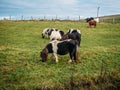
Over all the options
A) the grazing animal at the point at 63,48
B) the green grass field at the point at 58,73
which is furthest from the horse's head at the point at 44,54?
the green grass field at the point at 58,73

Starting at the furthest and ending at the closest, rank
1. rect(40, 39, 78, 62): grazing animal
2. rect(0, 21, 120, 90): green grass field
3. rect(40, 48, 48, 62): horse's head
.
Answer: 1. rect(40, 48, 48, 62): horse's head
2. rect(40, 39, 78, 62): grazing animal
3. rect(0, 21, 120, 90): green grass field

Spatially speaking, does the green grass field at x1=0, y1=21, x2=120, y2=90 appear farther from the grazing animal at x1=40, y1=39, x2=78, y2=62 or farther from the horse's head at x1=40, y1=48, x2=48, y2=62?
the grazing animal at x1=40, y1=39, x2=78, y2=62

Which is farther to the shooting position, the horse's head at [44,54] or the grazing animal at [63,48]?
the horse's head at [44,54]

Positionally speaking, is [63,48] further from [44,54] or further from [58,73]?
[58,73]

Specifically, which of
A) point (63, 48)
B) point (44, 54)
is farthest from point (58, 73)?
point (44, 54)

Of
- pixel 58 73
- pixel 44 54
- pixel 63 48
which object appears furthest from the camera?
pixel 44 54

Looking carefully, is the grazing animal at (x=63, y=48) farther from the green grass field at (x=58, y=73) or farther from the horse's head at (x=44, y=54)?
the green grass field at (x=58, y=73)

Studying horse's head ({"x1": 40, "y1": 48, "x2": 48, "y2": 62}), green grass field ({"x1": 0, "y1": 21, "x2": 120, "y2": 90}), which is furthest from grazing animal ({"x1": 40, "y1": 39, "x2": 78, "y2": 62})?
green grass field ({"x1": 0, "y1": 21, "x2": 120, "y2": 90})

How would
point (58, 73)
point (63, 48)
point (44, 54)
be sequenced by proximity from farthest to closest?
point (44, 54) < point (63, 48) < point (58, 73)

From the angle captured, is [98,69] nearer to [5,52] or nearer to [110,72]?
[110,72]

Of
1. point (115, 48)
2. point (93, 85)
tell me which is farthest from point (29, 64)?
point (115, 48)

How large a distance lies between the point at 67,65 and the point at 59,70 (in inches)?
32.4

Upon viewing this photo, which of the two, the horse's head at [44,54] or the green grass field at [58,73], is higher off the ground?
the horse's head at [44,54]

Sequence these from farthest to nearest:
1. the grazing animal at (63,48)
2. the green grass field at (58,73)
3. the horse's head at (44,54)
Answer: the horse's head at (44,54)
the grazing animal at (63,48)
the green grass field at (58,73)
